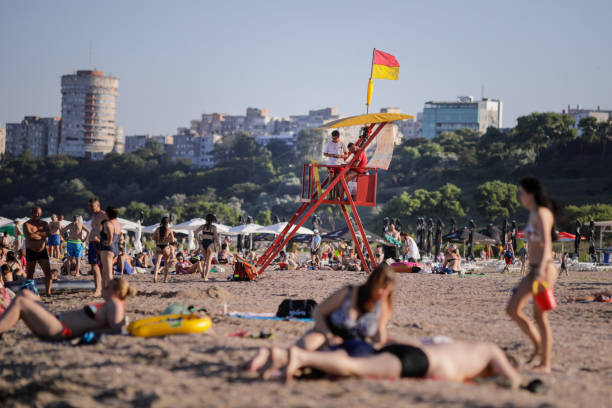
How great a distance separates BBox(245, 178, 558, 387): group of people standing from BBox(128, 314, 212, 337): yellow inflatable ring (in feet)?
4.54

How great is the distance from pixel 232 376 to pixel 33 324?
2.21 m

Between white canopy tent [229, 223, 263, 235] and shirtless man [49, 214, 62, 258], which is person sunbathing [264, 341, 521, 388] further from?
white canopy tent [229, 223, 263, 235]

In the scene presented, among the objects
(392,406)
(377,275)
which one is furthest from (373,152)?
(392,406)

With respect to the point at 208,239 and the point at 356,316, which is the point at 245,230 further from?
the point at 356,316

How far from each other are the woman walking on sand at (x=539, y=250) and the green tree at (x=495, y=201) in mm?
47859

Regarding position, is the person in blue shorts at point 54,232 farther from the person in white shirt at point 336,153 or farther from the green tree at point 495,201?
the green tree at point 495,201

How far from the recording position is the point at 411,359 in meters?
4.09

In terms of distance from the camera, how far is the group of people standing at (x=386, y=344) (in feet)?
13.2

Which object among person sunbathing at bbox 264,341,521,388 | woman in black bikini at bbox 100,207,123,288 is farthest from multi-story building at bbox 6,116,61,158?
person sunbathing at bbox 264,341,521,388

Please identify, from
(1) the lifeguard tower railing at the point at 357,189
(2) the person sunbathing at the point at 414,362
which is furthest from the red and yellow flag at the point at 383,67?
(2) the person sunbathing at the point at 414,362

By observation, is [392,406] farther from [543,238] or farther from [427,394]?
[543,238]

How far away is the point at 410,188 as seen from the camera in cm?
7556

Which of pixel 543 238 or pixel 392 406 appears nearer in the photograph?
pixel 392 406

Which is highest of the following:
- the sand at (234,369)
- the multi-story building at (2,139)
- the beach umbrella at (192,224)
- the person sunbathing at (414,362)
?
the multi-story building at (2,139)
